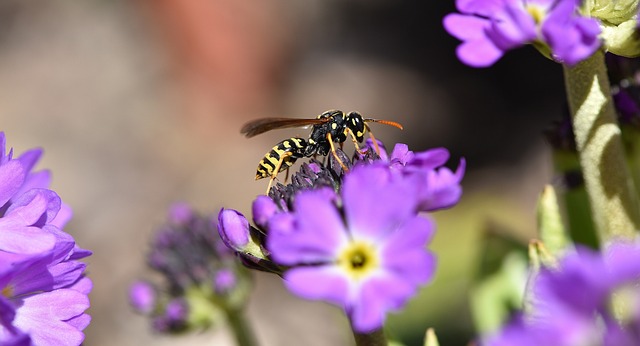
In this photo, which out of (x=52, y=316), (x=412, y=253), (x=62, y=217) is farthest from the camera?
(x=62, y=217)

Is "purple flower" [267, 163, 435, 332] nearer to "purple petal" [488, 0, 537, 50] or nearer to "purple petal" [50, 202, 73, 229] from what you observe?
"purple petal" [488, 0, 537, 50]

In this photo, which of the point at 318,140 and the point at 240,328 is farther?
the point at 240,328

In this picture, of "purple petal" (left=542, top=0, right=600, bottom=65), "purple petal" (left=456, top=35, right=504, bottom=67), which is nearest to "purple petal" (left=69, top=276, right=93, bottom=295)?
"purple petal" (left=456, top=35, right=504, bottom=67)

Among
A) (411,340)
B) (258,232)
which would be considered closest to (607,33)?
(258,232)

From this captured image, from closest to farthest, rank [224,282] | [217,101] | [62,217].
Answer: [62,217]
[224,282]
[217,101]

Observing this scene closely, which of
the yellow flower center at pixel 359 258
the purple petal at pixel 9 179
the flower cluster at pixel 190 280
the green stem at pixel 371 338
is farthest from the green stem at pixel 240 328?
the yellow flower center at pixel 359 258

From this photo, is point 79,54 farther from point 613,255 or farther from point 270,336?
point 613,255

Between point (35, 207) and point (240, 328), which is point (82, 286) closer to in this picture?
point (35, 207)

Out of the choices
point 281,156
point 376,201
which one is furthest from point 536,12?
point 281,156
